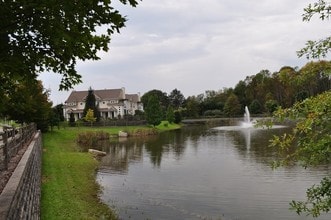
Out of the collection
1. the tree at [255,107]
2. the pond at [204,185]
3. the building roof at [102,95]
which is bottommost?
the pond at [204,185]

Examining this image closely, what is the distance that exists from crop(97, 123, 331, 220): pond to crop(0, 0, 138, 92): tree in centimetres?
1042

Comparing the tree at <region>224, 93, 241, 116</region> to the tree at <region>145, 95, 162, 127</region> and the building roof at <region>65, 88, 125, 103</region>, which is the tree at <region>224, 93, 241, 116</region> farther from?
the tree at <region>145, 95, 162, 127</region>

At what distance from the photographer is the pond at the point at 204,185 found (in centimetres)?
1586

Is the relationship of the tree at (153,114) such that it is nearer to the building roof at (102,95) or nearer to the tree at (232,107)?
the building roof at (102,95)

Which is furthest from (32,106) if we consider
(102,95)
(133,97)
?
(133,97)

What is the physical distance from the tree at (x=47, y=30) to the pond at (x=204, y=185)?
1042 cm

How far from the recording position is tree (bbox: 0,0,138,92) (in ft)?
17.4

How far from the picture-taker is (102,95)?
100 metres

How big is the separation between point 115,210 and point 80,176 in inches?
273

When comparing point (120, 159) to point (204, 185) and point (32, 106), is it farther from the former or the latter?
point (204, 185)

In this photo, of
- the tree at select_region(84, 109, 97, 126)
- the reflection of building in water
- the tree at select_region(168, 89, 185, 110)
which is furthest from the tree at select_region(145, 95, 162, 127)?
the tree at select_region(168, 89, 185, 110)

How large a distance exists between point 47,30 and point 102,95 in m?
95.9

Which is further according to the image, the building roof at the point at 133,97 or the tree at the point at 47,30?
the building roof at the point at 133,97

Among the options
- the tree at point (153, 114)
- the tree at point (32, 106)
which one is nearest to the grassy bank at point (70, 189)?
the tree at point (32, 106)
